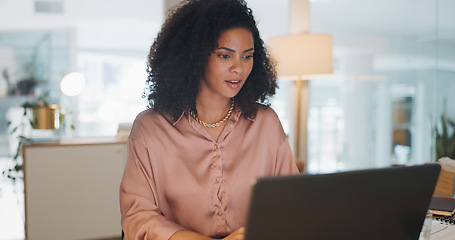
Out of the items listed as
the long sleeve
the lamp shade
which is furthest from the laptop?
the lamp shade

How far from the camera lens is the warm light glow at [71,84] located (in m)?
3.16

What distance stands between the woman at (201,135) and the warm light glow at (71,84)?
1.99m

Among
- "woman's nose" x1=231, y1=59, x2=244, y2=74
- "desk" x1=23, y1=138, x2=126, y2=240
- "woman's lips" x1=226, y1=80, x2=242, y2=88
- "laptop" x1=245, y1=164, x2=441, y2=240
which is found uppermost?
"woman's nose" x1=231, y1=59, x2=244, y2=74

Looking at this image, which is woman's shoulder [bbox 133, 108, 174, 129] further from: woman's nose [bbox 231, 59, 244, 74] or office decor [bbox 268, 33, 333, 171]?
office decor [bbox 268, 33, 333, 171]

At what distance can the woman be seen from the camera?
1261 mm

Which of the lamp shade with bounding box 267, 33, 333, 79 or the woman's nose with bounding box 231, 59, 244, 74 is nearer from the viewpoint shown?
the woman's nose with bounding box 231, 59, 244, 74

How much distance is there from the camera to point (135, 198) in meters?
1.20

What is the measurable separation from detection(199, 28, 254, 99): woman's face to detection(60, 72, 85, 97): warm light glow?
220 centimetres

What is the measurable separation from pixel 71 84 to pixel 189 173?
7.45 ft

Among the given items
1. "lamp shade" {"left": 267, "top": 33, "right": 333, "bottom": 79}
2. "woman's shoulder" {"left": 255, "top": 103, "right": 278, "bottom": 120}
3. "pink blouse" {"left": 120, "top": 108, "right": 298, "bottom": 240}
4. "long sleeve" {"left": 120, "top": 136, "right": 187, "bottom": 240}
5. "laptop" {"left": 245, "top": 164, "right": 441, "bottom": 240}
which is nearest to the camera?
"laptop" {"left": 245, "top": 164, "right": 441, "bottom": 240}

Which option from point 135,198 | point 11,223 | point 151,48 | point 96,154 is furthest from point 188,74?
point 11,223

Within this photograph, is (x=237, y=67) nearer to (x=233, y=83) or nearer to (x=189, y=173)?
(x=233, y=83)

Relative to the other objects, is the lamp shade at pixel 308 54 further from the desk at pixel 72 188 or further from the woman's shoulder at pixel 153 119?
the woman's shoulder at pixel 153 119

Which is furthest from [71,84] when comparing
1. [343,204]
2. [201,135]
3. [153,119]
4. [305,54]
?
[343,204]
